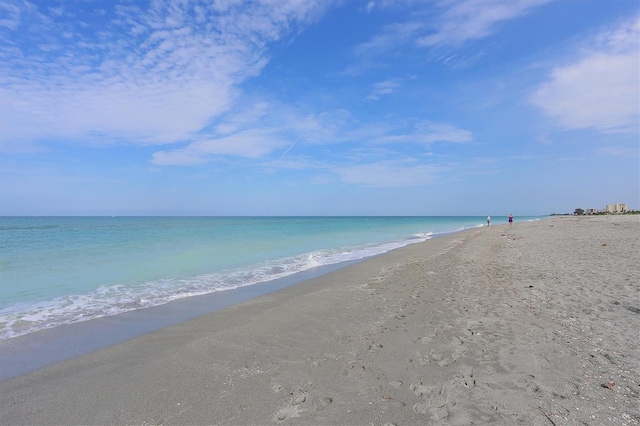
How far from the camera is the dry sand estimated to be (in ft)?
11.6

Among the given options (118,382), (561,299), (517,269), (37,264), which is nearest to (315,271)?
(517,269)

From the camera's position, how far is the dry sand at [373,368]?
3.52 meters

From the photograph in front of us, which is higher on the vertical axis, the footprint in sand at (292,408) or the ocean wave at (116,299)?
the footprint in sand at (292,408)

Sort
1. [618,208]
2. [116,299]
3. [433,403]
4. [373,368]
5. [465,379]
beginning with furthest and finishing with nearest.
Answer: [618,208], [116,299], [373,368], [465,379], [433,403]

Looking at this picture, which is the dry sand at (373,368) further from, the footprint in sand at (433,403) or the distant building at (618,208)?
the distant building at (618,208)

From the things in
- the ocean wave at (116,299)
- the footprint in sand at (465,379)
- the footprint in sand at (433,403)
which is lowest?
the ocean wave at (116,299)

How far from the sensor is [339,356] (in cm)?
498

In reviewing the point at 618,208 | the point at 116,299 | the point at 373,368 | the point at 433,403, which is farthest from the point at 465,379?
the point at 618,208

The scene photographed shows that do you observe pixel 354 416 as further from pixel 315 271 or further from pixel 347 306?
pixel 315 271

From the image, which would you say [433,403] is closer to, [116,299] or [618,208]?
[116,299]

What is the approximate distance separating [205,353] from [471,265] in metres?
11.1

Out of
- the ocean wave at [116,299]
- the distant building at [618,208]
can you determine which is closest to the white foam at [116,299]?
the ocean wave at [116,299]

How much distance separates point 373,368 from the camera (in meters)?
4.54

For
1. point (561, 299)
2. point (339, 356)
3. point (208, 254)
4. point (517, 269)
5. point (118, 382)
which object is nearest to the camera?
point (118, 382)
